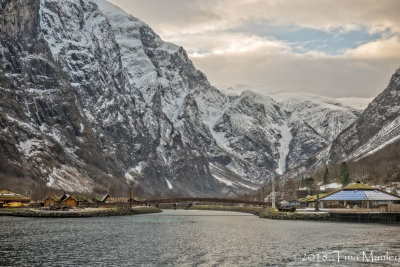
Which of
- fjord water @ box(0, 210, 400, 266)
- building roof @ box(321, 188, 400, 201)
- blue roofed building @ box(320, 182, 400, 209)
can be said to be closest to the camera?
fjord water @ box(0, 210, 400, 266)

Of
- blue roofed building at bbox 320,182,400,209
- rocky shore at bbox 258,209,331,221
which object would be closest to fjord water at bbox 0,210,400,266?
rocky shore at bbox 258,209,331,221

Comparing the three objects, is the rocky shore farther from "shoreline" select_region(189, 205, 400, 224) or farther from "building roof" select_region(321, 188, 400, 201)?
"building roof" select_region(321, 188, 400, 201)

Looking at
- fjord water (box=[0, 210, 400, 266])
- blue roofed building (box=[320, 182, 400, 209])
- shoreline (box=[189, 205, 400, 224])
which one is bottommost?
fjord water (box=[0, 210, 400, 266])

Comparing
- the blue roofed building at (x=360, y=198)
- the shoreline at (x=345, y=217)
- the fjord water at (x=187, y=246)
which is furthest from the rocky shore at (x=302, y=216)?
the fjord water at (x=187, y=246)

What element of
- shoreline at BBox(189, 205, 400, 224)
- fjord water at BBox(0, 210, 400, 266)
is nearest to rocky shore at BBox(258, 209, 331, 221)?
shoreline at BBox(189, 205, 400, 224)

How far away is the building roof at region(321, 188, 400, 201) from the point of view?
611 feet

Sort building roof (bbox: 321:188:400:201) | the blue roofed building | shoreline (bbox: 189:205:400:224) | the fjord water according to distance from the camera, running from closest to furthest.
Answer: the fjord water < shoreline (bbox: 189:205:400:224) < the blue roofed building < building roof (bbox: 321:188:400:201)

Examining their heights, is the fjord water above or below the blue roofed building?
below

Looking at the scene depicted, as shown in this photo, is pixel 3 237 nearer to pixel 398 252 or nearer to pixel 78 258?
pixel 78 258

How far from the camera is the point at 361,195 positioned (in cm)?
18850

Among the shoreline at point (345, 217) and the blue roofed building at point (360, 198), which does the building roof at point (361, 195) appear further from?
the shoreline at point (345, 217)

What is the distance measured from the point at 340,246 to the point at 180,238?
34.4 m

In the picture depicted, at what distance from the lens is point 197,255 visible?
87.6 meters

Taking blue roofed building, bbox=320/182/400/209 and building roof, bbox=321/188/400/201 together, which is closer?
blue roofed building, bbox=320/182/400/209
